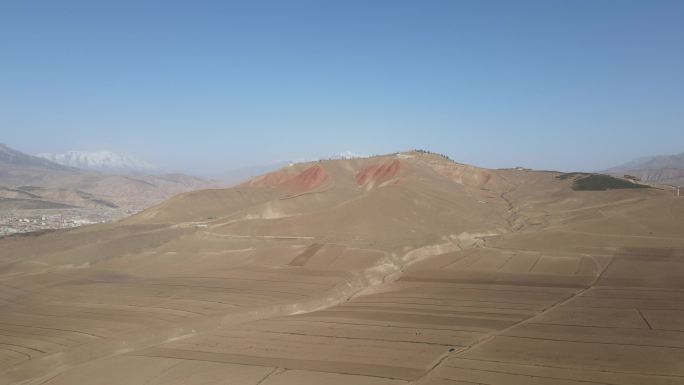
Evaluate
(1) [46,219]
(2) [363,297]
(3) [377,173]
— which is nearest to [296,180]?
(3) [377,173]

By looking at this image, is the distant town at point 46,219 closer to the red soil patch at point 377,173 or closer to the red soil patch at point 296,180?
the red soil patch at point 296,180

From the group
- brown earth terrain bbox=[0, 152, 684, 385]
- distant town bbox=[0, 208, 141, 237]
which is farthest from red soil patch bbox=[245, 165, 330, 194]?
distant town bbox=[0, 208, 141, 237]

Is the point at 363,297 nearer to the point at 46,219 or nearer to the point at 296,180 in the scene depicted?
the point at 296,180

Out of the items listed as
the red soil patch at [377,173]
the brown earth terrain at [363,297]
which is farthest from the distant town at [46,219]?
the red soil patch at [377,173]

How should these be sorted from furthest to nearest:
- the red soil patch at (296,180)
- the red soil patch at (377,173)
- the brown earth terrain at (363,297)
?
the red soil patch at (296,180), the red soil patch at (377,173), the brown earth terrain at (363,297)

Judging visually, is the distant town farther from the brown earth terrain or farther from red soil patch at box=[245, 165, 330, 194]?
red soil patch at box=[245, 165, 330, 194]

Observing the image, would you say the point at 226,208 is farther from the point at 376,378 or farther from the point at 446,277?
the point at 376,378
